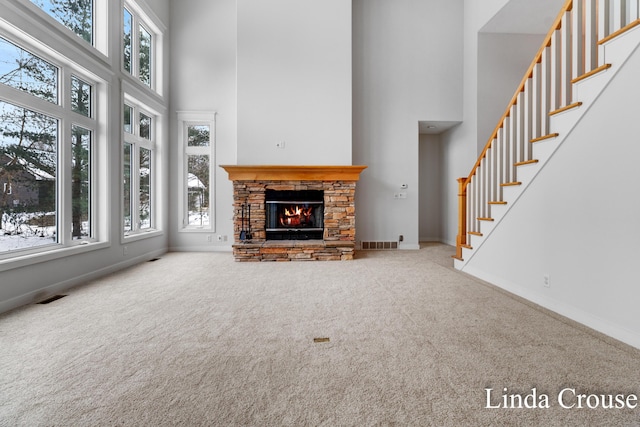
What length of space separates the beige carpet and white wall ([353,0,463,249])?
2909mm

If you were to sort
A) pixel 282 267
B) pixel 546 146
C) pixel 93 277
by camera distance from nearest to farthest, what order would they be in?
pixel 546 146
pixel 93 277
pixel 282 267

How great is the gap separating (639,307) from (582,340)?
40cm

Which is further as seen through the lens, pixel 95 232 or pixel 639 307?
pixel 95 232

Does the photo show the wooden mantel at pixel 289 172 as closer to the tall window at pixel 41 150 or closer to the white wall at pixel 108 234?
Result: the white wall at pixel 108 234

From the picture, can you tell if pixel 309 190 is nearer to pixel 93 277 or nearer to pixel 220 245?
pixel 220 245

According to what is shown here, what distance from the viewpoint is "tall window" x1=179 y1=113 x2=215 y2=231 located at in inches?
234

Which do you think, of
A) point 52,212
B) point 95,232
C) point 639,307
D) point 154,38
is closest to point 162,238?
point 95,232

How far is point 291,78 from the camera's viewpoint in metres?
5.41

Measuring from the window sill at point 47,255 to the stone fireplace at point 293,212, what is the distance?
1909mm

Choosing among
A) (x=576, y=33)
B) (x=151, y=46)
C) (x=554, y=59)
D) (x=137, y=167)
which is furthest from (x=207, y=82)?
(x=576, y=33)

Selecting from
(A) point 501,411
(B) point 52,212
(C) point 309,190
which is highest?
(C) point 309,190

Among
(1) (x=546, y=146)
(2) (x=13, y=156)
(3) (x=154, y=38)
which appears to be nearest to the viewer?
(1) (x=546, y=146)

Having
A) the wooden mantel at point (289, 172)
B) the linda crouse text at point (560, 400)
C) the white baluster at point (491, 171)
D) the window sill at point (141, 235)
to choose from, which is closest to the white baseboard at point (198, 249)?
the window sill at point (141, 235)

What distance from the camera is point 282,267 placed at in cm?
452
